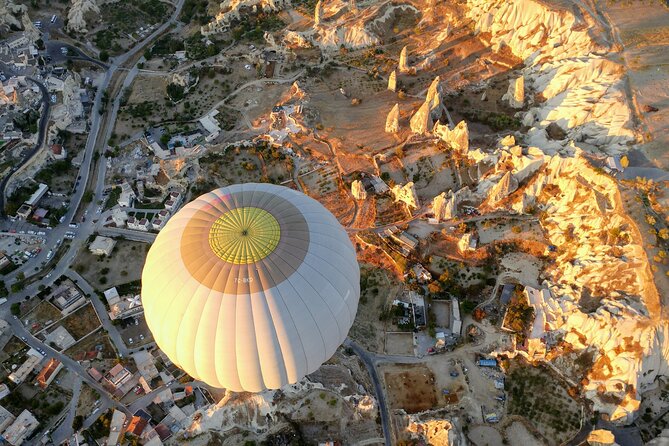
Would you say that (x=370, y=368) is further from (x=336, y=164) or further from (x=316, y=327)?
(x=336, y=164)

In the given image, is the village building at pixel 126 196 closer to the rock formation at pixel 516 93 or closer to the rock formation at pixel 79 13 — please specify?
the rock formation at pixel 79 13

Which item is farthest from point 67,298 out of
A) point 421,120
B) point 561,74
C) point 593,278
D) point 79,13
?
point 561,74

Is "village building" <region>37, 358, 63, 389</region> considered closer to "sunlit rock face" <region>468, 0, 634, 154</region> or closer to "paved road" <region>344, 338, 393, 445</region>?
"paved road" <region>344, 338, 393, 445</region>

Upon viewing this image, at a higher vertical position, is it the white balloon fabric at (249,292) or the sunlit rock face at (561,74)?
the sunlit rock face at (561,74)

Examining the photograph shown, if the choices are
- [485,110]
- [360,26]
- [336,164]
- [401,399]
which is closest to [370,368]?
[401,399]

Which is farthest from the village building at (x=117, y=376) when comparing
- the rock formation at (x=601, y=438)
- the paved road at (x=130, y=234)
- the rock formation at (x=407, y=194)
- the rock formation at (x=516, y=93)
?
the rock formation at (x=516, y=93)
